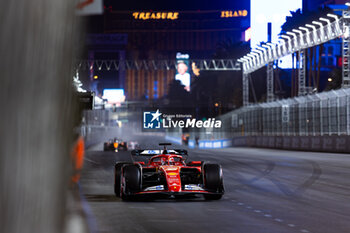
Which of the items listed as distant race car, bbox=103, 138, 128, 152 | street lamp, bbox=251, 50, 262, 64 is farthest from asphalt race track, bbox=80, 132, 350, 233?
street lamp, bbox=251, 50, 262, 64

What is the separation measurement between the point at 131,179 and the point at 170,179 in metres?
0.82

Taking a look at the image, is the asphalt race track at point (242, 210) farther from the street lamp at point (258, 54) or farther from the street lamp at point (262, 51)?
the street lamp at point (258, 54)

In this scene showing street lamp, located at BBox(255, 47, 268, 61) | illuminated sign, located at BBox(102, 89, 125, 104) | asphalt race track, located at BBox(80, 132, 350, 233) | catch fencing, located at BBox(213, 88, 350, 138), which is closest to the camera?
asphalt race track, located at BBox(80, 132, 350, 233)

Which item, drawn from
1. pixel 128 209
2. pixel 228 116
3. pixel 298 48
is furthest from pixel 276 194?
pixel 228 116

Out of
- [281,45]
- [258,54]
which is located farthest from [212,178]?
[258,54]

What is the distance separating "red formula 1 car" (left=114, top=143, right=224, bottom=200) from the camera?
12984 mm

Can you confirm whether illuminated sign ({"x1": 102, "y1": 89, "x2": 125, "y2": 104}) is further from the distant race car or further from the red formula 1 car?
the red formula 1 car

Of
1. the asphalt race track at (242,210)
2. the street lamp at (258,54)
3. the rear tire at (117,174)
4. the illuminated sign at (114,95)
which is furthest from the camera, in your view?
the illuminated sign at (114,95)

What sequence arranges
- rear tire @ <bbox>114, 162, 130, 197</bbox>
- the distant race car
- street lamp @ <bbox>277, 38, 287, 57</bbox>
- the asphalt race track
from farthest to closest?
the distant race car
street lamp @ <bbox>277, 38, 287, 57</bbox>
rear tire @ <bbox>114, 162, 130, 197</bbox>
the asphalt race track

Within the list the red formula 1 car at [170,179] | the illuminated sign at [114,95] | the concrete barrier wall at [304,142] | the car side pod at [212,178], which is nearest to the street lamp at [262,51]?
the concrete barrier wall at [304,142]

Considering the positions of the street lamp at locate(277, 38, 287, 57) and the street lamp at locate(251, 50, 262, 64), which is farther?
the street lamp at locate(251, 50, 262, 64)

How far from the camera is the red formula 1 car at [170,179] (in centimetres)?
1298

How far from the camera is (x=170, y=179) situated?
13047 mm

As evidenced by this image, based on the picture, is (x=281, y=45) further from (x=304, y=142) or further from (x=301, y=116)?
(x=304, y=142)
